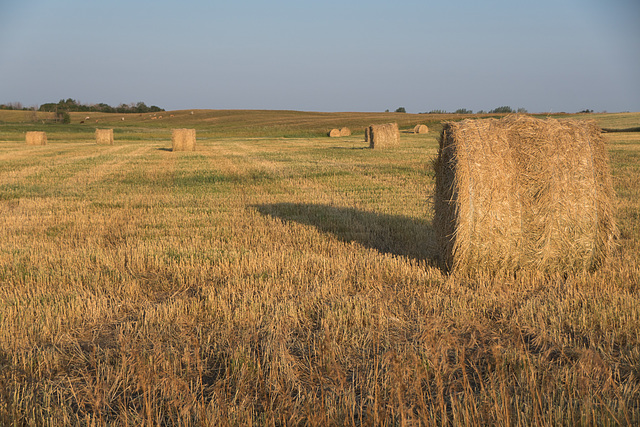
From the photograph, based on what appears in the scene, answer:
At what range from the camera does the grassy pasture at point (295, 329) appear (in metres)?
3.24

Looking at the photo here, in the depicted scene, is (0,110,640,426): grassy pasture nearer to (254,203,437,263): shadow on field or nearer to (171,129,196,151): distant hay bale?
(254,203,437,263): shadow on field

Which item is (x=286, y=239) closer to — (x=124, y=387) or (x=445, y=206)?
(x=445, y=206)

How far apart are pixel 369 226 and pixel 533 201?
3.25 meters

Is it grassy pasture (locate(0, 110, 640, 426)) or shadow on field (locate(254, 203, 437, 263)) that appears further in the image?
shadow on field (locate(254, 203, 437, 263))

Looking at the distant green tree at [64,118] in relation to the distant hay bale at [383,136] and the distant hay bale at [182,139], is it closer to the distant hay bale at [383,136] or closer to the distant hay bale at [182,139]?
the distant hay bale at [182,139]

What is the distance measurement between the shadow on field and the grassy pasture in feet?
0.17

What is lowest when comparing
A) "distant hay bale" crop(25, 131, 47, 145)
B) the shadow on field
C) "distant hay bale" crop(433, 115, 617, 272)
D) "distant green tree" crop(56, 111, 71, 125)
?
the shadow on field

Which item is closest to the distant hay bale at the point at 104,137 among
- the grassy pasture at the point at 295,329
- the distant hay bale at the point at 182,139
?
the distant hay bale at the point at 182,139

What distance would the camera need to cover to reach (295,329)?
4.53 metres

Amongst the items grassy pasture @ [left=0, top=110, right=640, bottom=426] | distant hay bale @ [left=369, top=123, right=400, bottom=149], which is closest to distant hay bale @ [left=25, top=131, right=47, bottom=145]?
distant hay bale @ [left=369, top=123, right=400, bottom=149]

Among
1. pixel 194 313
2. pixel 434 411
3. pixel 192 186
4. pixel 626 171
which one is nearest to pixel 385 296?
pixel 194 313

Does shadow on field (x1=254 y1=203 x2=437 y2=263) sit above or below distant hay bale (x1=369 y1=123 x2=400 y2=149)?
below

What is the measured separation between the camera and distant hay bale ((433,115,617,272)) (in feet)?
19.2

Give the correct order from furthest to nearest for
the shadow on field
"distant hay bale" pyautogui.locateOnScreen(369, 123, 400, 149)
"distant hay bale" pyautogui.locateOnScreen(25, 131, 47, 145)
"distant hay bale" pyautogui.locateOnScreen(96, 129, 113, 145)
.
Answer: "distant hay bale" pyautogui.locateOnScreen(96, 129, 113, 145) < "distant hay bale" pyautogui.locateOnScreen(25, 131, 47, 145) < "distant hay bale" pyautogui.locateOnScreen(369, 123, 400, 149) < the shadow on field
